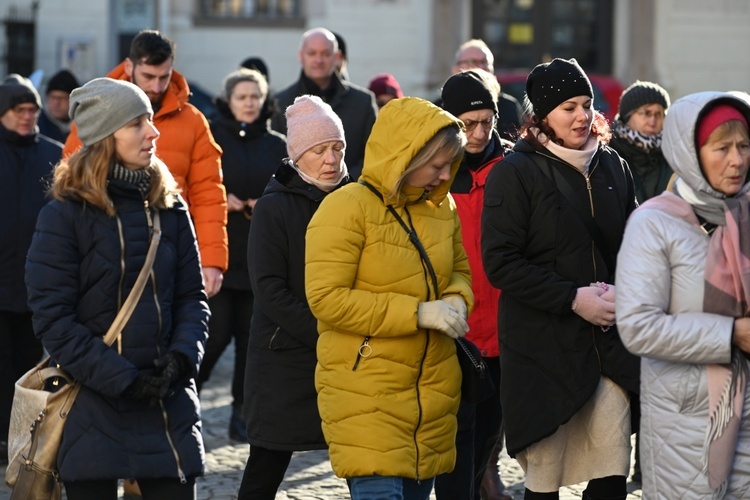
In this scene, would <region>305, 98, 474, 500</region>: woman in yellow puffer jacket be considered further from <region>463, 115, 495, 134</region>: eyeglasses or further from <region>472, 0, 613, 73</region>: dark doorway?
<region>472, 0, 613, 73</region>: dark doorway

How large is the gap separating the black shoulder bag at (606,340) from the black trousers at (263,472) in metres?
1.29

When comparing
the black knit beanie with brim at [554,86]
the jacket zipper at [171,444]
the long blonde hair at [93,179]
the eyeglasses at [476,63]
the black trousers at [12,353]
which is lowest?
the black trousers at [12,353]

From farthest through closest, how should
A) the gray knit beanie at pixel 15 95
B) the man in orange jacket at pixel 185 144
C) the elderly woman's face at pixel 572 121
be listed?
the gray knit beanie at pixel 15 95, the man in orange jacket at pixel 185 144, the elderly woman's face at pixel 572 121

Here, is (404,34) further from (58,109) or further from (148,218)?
(148,218)

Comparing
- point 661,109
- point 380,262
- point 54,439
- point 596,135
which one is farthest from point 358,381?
point 661,109

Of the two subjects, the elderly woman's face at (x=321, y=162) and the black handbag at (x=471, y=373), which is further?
the elderly woman's face at (x=321, y=162)

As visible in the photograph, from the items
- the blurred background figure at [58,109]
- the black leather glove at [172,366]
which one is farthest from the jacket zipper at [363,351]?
the blurred background figure at [58,109]

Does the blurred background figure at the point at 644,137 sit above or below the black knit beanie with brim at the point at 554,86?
below

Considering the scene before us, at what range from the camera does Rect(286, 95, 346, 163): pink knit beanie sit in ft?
19.0

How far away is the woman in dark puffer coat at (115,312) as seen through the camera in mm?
4906

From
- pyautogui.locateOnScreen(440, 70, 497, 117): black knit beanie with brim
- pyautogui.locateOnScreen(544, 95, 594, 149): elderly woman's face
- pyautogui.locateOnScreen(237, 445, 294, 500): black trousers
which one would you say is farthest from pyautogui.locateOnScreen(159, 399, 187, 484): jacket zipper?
pyautogui.locateOnScreen(440, 70, 497, 117): black knit beanie with brim

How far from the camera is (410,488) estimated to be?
515 cm

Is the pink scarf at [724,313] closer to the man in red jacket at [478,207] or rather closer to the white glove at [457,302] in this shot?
the white glove at [457,302]

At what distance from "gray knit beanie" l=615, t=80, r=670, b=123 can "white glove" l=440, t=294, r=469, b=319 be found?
3041 mm
